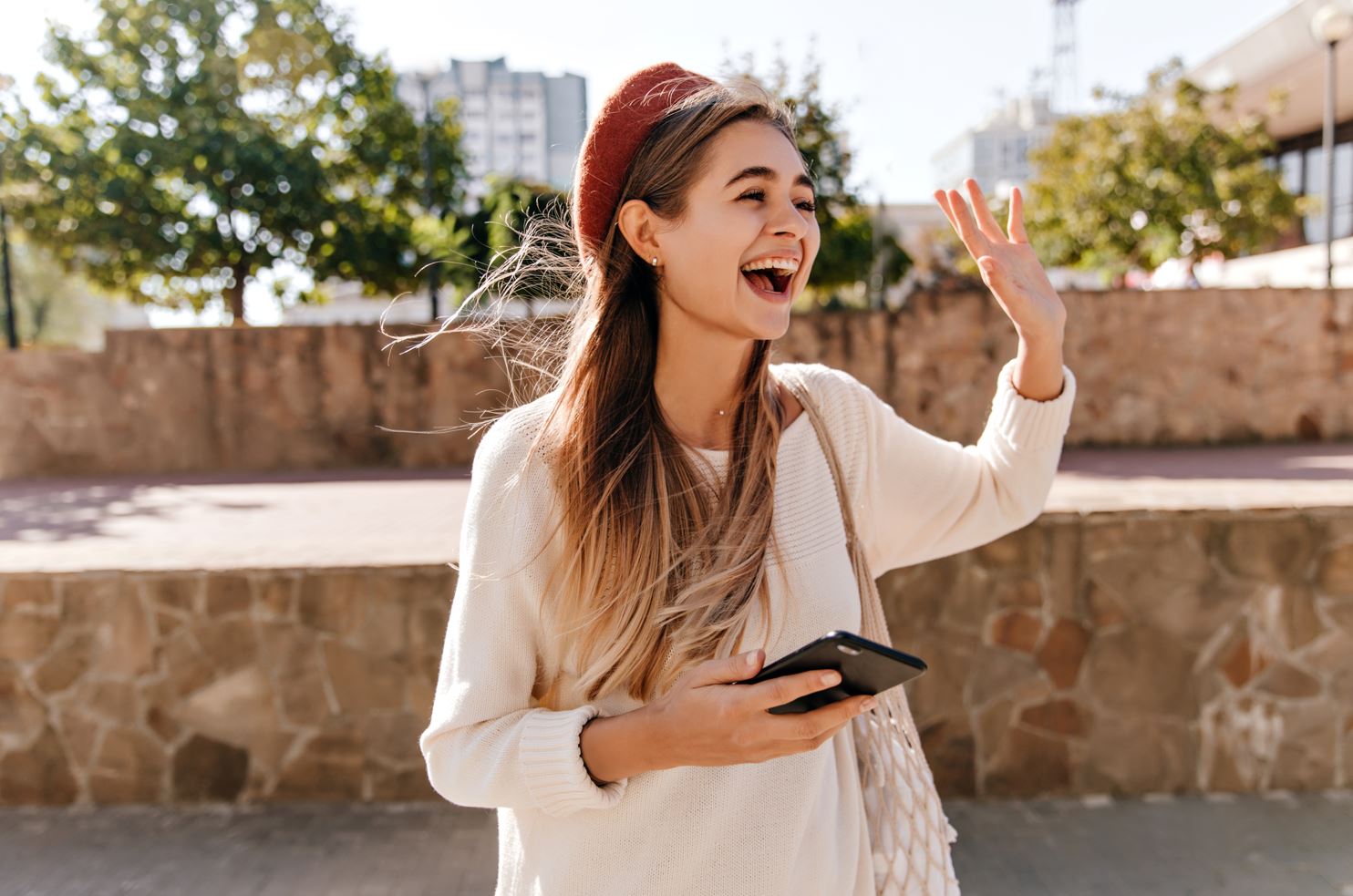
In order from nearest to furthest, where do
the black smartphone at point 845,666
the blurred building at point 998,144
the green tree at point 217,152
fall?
the black smartphone at point 845,666 < the green tree at point 217,152 < the blurred building at point 998,144

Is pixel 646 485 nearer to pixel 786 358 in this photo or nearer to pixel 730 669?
pixel 730 669

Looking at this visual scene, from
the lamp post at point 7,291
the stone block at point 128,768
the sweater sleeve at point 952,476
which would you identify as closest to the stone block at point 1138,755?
the sweater sleeve at point 952,476

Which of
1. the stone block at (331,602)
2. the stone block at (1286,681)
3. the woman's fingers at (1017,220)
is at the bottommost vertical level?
the stone block at (1286,681)

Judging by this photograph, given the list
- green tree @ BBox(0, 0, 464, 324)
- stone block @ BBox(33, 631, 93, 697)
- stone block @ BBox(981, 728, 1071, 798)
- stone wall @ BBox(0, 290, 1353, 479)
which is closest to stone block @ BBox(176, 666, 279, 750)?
stone block @ BBox(33, 631, 93, 697)

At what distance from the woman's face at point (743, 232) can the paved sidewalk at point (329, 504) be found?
2.54m

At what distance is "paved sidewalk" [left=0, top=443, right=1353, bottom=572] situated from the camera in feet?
13.3

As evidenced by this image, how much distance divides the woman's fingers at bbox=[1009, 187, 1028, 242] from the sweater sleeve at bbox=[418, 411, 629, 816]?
872 mm

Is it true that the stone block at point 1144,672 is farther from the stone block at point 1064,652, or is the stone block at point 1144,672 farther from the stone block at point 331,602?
the stone block at point 331,602

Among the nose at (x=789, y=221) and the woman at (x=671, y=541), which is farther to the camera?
the nose at (x=789, y=221)

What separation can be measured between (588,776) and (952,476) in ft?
2.67

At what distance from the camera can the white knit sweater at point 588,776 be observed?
1349 mm

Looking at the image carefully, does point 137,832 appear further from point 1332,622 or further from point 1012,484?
point 1332,622

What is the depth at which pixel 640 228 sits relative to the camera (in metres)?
1.56

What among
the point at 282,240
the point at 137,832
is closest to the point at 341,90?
the point at 282,240
